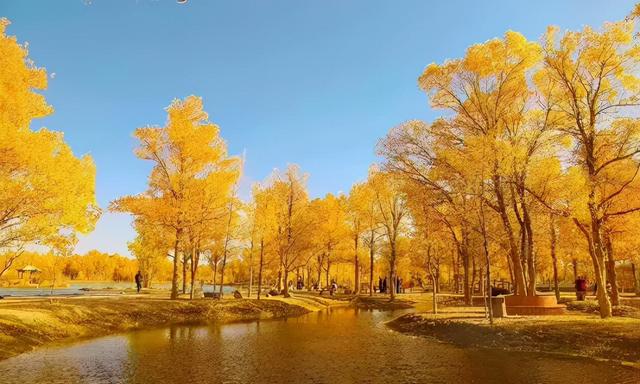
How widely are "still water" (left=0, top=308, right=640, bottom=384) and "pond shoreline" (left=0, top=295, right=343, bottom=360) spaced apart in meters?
1.66

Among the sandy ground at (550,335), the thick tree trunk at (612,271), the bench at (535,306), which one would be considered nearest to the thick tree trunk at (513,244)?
the bench at (535,306)

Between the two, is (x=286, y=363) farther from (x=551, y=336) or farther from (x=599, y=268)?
(x=599, y=268)

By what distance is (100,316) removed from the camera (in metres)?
21.0

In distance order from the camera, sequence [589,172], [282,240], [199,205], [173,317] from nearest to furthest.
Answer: [589,172] < [173,317] < [199,205] < [282,240]

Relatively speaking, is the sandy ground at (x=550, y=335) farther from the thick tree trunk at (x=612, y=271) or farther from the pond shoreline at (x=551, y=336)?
the thick tree trunk at (x=612, y=271)

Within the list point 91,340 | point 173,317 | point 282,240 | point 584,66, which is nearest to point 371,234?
point 282,240

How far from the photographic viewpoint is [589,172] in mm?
19531

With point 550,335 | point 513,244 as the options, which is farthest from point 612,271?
point 550,335

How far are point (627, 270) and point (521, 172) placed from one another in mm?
48793

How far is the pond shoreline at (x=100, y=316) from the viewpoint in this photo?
16.4 m

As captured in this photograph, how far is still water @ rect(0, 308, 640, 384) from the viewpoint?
11.2 metres

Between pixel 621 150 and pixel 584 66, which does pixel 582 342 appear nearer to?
pixel 621 150

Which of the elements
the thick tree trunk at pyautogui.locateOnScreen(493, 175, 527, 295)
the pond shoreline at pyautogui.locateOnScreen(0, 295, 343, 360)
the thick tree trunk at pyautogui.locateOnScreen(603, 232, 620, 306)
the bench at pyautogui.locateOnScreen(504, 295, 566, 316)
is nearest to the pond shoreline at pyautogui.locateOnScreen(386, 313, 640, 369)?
the bench at pyautogui.locateOnScreen(504, 295, 566, 316)

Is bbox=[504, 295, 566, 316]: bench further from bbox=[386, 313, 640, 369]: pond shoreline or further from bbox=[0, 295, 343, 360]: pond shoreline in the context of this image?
bbox=[0, 295, 343, 360]: pond shoreline
